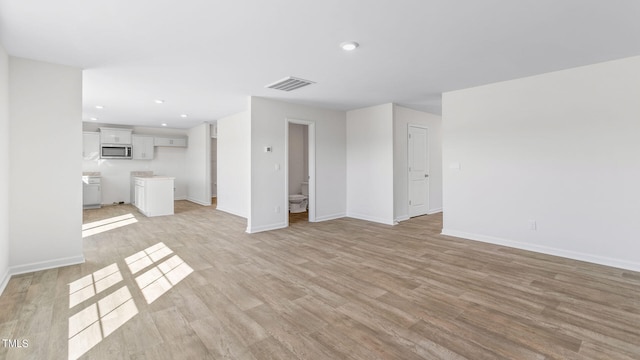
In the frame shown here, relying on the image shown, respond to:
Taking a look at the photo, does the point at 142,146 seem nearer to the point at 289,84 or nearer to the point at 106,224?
the point at 106,224

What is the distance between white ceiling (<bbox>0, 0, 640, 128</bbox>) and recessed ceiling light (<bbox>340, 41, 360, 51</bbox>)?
0.21 feet

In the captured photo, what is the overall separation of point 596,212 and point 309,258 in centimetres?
362

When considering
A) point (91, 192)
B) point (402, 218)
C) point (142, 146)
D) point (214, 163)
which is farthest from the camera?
point (214, 163)

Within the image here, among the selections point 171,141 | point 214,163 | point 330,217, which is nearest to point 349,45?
point 330,217

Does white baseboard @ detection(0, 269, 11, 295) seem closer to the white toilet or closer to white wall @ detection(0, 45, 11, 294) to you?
white wall @ detection(0, 45, 11, 294)

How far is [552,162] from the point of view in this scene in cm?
390

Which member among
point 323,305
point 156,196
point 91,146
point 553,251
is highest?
point 91,146

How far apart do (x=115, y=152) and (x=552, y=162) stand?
34.1 ft

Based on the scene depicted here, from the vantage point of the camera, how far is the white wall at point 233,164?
671 centimetres

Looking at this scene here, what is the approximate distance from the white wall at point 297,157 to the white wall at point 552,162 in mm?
4508

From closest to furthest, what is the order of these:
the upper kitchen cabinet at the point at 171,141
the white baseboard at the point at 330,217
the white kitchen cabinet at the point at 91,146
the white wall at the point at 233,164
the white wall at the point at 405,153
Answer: the white wall at the point at 405,153
the white baseboard at the point at 330,217
the white wall at the point at 233,164
the white kitchen cabinet at the point at 91,146
the upper kitchen cabinet at the point at 171,141

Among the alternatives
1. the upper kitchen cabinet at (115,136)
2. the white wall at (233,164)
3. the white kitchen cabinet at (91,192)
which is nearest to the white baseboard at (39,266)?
the white wall at (233,164)

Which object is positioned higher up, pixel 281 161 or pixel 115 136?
pixel 115 136

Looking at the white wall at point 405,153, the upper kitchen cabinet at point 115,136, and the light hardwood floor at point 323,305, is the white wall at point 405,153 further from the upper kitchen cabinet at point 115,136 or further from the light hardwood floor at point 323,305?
the upper kitchen cabinet at point 115,136
